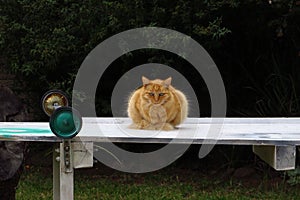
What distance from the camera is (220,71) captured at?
19.5ft

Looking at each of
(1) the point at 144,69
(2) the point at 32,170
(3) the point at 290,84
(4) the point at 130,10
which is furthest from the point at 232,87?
(2) the point at 32,170

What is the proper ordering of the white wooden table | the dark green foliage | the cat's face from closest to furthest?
the white wooden table < the cat's face < the dark green foliage

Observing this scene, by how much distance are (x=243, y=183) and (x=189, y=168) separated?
70 cm

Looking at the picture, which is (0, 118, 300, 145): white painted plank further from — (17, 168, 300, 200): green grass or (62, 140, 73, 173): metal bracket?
(17, 168, 300, 200): green grass

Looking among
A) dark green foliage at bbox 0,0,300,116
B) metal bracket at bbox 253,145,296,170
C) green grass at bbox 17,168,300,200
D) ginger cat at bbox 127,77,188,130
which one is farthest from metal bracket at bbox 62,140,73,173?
dark green foliage at bbox 0,0,300,116

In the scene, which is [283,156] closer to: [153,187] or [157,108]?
[157,108]

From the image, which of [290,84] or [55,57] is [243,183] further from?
[55,57]

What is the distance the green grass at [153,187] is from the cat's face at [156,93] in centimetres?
226

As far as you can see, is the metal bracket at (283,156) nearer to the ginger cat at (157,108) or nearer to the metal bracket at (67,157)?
the ginger cat at (157,108)

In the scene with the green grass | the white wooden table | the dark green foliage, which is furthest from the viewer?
the dark green foliage

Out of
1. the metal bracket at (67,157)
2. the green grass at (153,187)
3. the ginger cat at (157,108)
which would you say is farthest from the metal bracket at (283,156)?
the green grass at (153,187)

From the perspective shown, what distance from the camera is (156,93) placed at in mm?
2693

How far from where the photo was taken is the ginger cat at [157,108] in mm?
2691

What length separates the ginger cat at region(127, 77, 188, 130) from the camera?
269 cm
